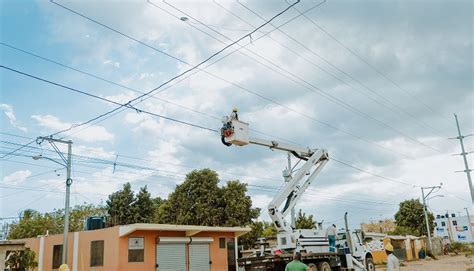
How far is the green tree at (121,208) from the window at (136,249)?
2347 centimetres

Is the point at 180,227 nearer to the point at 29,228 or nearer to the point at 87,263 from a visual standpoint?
the point at 87,263

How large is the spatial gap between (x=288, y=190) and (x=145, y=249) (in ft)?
25.4

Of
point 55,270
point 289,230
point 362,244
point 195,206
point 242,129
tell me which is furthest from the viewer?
point 195,206

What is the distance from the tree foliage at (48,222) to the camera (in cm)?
4122

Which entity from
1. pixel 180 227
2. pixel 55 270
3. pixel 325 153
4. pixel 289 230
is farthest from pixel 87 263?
pixel 325 153

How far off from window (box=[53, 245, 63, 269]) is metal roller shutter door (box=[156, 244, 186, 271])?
5984 mm

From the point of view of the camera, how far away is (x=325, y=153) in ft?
67.7

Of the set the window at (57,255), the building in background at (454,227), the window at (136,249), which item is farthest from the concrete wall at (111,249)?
the building in background at (454,227)

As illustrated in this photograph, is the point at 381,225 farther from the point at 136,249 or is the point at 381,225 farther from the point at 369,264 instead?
the point at 136,249

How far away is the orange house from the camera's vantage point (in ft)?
65.8

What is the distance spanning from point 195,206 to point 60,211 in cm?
2106

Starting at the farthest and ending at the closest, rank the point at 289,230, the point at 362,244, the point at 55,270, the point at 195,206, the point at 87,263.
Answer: the point at 195,206 < the point at 55,270 < the point at 87,263 < the point at 362,244 < the point at 289,230

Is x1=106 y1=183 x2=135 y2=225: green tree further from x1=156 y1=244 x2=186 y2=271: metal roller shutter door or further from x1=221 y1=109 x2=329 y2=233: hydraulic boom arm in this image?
x1=221 y1=109 x2=329 y2=233: hydraulic boom arm

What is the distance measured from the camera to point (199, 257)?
76.0ft
